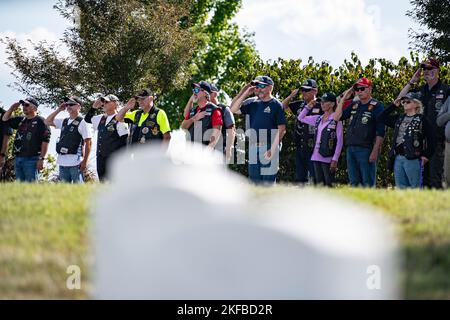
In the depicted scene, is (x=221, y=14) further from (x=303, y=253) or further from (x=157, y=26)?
(x=303, y=253)

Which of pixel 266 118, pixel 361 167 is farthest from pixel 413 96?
pixel 266 118

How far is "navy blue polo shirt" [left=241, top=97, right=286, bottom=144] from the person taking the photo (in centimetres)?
1382

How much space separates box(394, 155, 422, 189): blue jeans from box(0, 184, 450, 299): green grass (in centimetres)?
336

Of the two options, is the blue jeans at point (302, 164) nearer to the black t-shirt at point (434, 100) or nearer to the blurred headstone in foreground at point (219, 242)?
the black t-shirt at point (434, 100)

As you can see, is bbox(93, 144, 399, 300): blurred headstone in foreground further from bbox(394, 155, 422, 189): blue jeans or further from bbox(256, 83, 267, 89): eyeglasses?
bbox(256, 83, 267, 89): eyeglasses

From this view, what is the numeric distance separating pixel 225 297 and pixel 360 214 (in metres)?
0.66

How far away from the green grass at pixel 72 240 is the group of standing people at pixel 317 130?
3527mm

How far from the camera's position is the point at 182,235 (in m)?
3.29

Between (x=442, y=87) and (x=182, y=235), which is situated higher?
(x=442, y=87)

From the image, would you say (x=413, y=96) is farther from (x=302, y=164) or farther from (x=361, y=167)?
(x=302, y=164)

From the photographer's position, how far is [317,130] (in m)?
13.9

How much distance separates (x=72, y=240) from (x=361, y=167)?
7.76 metres
